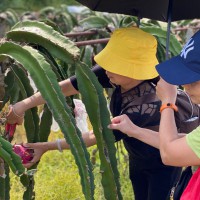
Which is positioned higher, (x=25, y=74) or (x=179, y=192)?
(x=25, y=74)

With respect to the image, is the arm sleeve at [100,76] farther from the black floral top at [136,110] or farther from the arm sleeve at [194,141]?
the arm sleeve at [194,141]

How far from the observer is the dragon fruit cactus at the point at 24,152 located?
2436 millimetres

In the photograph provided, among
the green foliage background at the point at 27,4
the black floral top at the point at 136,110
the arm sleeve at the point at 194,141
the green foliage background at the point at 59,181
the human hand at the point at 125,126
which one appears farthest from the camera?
the green foliage background at the point at 27,4

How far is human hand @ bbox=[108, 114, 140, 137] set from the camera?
2.28 meters

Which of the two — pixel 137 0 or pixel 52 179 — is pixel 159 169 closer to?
pixel 137 0

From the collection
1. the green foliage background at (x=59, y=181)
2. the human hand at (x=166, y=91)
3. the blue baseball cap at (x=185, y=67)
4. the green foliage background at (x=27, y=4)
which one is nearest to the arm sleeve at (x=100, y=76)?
the human hand at (x=166, y=91)

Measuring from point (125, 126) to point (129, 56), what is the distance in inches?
14.3

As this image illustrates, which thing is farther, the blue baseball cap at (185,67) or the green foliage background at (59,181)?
the green foliage background at (59,181)

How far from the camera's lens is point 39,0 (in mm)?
15398

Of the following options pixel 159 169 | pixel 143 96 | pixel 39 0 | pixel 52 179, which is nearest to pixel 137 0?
pixel 143 96

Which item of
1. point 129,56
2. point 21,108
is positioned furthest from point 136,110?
point 21,108

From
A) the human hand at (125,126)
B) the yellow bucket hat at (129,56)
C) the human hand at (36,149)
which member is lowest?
the human hand at (36,149)

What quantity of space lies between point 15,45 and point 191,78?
0.67 m

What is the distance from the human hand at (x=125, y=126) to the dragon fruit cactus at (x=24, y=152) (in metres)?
0.38
